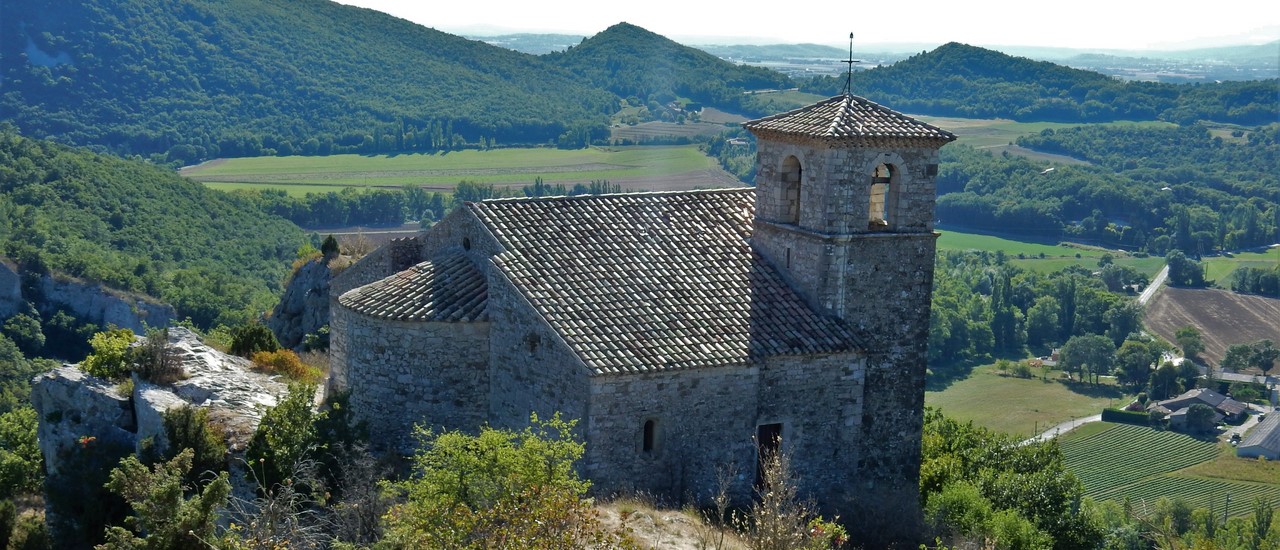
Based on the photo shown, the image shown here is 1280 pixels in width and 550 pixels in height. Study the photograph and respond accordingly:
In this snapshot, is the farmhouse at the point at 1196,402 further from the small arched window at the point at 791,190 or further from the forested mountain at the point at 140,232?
the small arched window at the point at 791,190

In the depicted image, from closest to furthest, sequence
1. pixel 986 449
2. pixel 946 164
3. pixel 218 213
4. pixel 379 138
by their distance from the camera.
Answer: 1. pixel 986 449
2. pixel 218 213
3. pixel 379 138
4. pixel 946 164

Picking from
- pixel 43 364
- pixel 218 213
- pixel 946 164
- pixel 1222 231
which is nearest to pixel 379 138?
pixel 218 213

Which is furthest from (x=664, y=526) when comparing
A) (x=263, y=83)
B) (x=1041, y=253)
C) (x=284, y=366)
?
(x=1041, y=253)

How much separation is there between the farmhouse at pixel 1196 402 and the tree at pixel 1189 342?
7.52 meters

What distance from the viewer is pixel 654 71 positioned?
373ft

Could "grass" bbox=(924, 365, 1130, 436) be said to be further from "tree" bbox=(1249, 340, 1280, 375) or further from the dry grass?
the dry grass

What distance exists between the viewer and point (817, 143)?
2181 cm

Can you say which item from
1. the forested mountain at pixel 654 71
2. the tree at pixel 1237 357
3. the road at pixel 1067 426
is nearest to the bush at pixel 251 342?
the road at pixel 1067 426

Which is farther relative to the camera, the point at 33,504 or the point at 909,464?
the point at 33,504

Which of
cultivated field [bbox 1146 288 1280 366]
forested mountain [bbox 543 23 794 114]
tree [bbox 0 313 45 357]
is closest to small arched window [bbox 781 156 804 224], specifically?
tree [bbox 0 313 45 357]

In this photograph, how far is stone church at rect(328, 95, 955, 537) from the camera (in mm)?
20516

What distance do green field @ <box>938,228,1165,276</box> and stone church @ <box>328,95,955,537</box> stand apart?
→ 78.2 metres

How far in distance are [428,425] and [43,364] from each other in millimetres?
27811

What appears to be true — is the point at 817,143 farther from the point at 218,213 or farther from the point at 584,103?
the point at 584,103
